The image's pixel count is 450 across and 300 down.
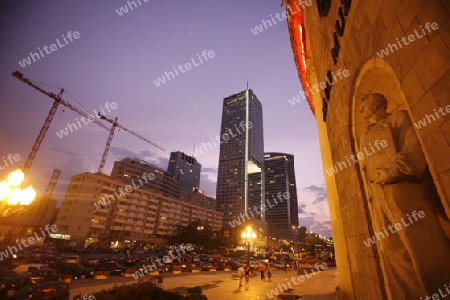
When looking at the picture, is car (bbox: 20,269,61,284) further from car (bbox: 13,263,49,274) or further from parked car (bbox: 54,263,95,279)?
parked car (bbox: 54,263,95,279)

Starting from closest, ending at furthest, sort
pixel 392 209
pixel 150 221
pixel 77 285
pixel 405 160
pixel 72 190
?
pixel 405 160
pixel 392 209
pixel 77 285
pixel 72 190
pixel 150 221

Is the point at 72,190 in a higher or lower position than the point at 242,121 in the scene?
lower

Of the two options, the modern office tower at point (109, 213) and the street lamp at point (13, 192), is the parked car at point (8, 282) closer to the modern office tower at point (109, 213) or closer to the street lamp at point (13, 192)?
the street lamp at point (13, 192)

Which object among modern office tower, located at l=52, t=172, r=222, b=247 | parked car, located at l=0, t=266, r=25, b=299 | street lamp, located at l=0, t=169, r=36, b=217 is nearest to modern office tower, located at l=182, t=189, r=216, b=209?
modern office tower, located at l=52, t=172, r=222, b=247

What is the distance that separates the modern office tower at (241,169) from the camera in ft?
527

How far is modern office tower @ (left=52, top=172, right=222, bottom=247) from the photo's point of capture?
206 ft

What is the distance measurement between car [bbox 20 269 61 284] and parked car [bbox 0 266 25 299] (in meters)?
1.08

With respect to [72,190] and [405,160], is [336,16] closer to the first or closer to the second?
[405,160]

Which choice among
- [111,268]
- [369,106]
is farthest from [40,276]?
[369,106]

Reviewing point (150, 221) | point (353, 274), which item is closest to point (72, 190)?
point (150, 221)

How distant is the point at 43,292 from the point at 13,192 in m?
5.39

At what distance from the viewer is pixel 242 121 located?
639 ft

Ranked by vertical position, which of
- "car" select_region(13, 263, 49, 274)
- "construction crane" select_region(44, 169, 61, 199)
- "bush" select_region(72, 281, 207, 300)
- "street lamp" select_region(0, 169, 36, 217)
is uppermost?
"construction crane" select_region(44, 169, 61, 199)

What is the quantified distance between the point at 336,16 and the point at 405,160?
14.8ft
